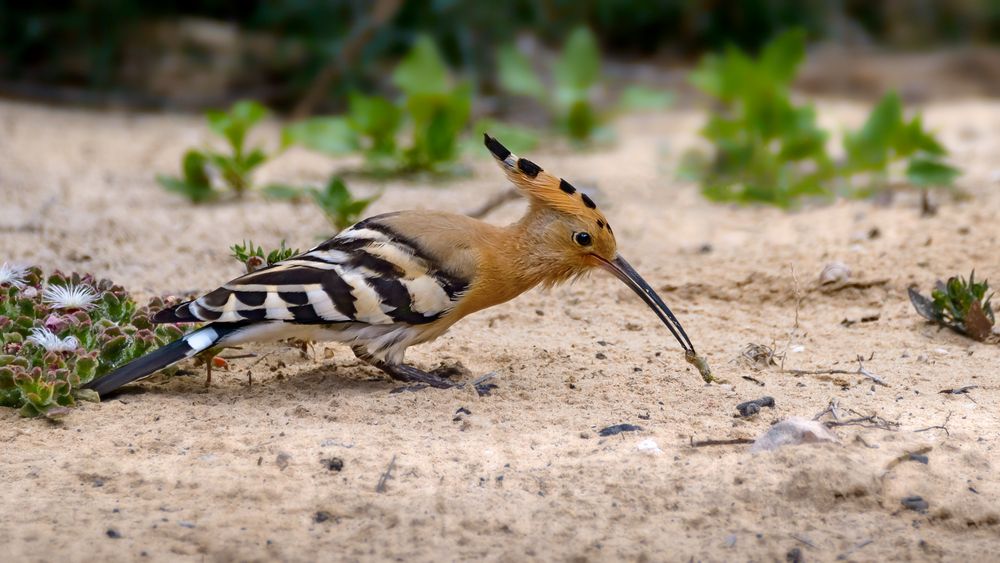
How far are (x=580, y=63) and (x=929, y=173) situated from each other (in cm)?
262

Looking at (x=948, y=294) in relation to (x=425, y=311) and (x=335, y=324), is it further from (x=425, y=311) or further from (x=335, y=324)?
(x=335, y=324)

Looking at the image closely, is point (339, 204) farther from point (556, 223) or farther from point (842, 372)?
point (842, 372)

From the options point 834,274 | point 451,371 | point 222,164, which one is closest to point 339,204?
point 222,164

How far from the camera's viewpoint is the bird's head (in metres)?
3.92

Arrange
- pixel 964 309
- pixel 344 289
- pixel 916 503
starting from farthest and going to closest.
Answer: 1. pixel 964 309
2. pixel 344 289
3. pixel 916 503

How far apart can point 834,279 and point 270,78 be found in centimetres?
546

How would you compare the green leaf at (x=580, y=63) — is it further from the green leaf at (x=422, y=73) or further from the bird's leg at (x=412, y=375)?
the bird's leg at (x=412, y=375)

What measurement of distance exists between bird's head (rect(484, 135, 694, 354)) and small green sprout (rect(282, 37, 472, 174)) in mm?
2733

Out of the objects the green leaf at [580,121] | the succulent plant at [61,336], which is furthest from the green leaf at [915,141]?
the succulent plant at [61,336]

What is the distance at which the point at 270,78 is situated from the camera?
8.99 meters

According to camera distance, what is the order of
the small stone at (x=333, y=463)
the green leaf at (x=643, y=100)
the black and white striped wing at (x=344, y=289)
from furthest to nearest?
the green leaf at (x=643, y=100)
the black and white striped wing at (x=344, y=289)
the small stone at (x=333, y=463)

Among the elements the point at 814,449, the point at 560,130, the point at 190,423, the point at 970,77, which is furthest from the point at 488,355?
the point at 970,77

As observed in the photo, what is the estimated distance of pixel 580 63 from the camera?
7.82 meters

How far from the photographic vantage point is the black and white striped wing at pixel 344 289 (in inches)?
139
